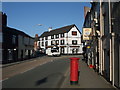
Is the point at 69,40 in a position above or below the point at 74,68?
above

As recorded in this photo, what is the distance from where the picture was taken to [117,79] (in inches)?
343

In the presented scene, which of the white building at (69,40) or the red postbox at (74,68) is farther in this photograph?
the white building at (69,40)

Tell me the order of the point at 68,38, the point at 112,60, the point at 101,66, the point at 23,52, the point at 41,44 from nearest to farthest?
1. the point at 112,60
2. the point at 101,66
3. the point at 23,52
4. the point at 68,38
5. the point at 41,44

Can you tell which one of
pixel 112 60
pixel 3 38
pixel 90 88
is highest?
pixel 3 38

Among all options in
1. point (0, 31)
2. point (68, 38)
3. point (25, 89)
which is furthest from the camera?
point (68, 38)

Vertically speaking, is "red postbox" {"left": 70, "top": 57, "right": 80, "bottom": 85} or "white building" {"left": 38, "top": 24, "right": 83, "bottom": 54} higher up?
"white building" {"left": 38, "top": 24, "right": 83, "bottom": 54}

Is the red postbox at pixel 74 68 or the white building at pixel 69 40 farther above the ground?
the white building at pixel 69 40

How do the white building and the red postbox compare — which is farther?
the white building

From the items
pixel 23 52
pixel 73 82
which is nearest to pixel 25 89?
pixel 73 82

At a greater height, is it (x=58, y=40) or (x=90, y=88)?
(x=58, y=40)

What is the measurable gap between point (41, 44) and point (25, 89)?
247 feet

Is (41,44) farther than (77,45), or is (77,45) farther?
(41,44)

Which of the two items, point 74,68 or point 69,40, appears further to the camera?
point 69,40

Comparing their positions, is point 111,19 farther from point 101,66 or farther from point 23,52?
point 23,52
